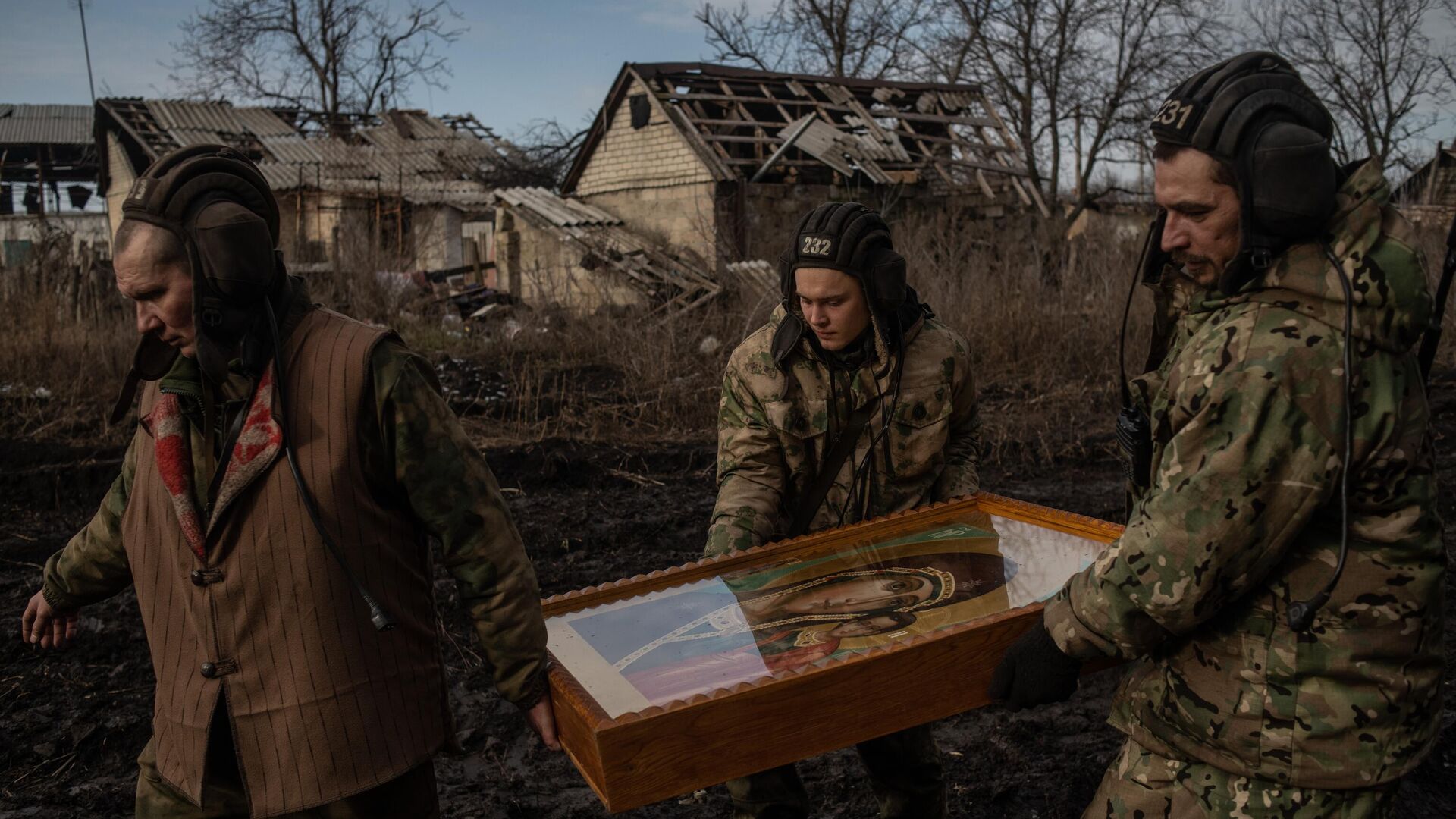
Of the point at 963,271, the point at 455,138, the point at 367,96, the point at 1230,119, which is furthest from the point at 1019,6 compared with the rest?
the point at 1230,119

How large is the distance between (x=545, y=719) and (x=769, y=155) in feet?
64.7

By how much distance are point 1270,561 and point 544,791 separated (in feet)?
10.3

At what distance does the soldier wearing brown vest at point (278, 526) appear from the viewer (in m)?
2.25

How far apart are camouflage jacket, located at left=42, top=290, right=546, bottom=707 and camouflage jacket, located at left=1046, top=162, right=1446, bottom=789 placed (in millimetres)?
1209

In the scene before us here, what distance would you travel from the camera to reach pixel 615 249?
18938 millimetres

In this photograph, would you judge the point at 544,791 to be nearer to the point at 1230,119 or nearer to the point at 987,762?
the point at 987,762

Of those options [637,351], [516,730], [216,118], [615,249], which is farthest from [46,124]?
[516,730]

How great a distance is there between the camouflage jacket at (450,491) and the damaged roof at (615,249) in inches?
444

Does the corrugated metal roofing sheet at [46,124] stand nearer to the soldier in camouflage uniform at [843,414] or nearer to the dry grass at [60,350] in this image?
the dry grass at [60,350]

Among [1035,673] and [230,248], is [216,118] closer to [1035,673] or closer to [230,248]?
[230,248]

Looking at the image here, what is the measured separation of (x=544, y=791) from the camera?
429 cm

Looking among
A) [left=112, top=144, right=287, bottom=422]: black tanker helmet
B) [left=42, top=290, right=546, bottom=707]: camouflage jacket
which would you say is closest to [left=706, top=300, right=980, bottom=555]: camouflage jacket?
[left=42, top=290, right=546, bottom=707]: camouflage jacket

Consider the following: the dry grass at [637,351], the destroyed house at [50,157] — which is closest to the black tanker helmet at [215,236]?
the dry grass at [637,351]

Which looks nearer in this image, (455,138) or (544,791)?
(544,791)
